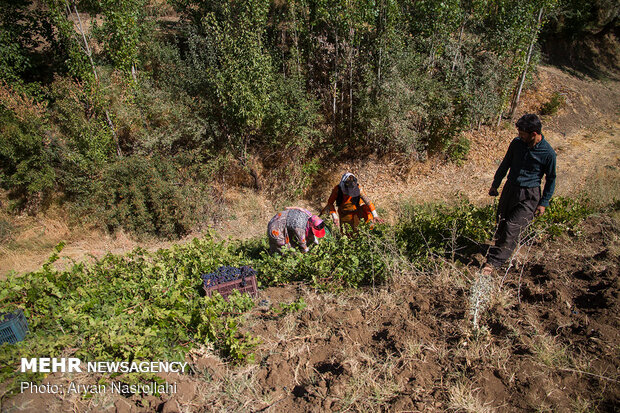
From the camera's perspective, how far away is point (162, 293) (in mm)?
3719

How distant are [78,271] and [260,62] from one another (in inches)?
291

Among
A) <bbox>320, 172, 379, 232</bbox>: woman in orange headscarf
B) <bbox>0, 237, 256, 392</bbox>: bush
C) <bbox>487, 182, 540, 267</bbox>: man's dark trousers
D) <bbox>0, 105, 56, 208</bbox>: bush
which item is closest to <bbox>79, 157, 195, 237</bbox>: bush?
<bbox>0, 105, 56, 208</bbox>: bush

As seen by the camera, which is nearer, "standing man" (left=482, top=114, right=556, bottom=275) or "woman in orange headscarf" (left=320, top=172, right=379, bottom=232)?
"standing man" (left=482, top=114, right=556, bottom=275)

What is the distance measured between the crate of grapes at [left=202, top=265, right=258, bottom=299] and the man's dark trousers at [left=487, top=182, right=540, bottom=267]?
9.27ft

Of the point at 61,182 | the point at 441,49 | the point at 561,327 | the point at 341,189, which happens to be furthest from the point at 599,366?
the point at 61,182

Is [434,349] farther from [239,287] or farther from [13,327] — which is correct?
[13,327]

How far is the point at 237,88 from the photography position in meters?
9.72

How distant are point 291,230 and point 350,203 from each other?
47.4 inches

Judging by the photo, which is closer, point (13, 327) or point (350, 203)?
point (13, 327)

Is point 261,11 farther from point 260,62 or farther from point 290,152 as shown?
point 290,152

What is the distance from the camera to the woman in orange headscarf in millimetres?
5477

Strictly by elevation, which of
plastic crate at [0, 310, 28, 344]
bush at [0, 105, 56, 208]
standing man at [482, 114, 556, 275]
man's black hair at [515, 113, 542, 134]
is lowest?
bush at [0, 105, 56, 208]

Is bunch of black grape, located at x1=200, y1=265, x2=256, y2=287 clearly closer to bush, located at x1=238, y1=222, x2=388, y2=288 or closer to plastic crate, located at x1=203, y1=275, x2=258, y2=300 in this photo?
plastic crate, located at x1=203, y1=275, x2=258, y2=300

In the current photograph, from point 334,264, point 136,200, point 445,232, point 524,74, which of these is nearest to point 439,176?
point 524,74
